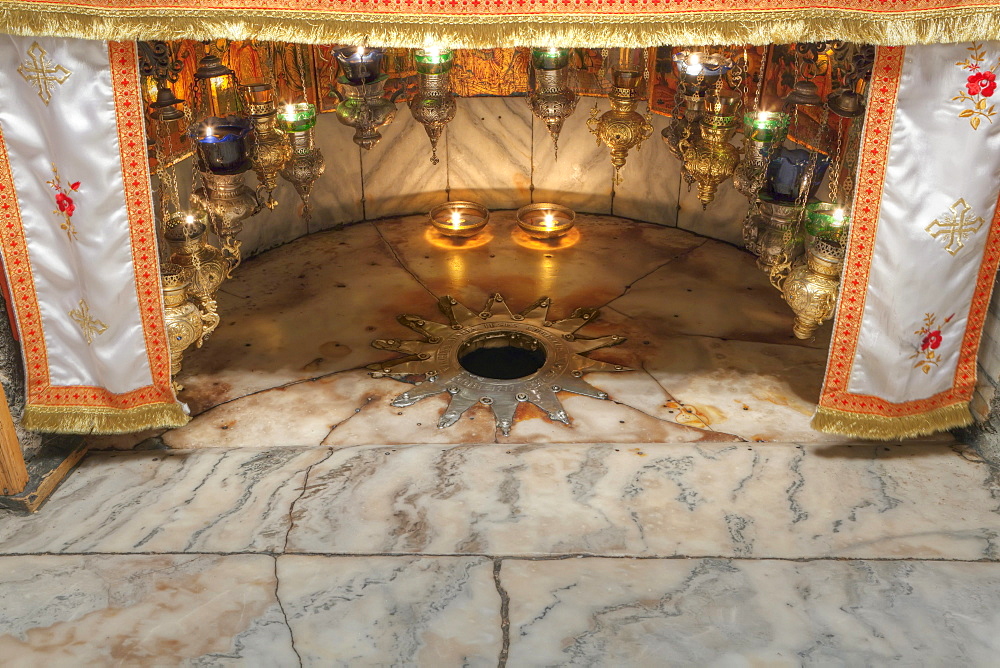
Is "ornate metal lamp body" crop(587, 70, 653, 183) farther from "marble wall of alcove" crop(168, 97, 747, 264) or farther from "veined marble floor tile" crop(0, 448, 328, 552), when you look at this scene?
"veined marble floor tile" crop(0, 448, 328, 552)

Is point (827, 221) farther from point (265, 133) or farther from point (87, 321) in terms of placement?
point (87, 321)

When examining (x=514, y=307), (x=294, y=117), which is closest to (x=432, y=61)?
(x=294, y=117)

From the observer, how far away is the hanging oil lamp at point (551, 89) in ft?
14.8

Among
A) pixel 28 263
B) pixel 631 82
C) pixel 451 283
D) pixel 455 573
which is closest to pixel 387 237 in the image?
pixel 451 283

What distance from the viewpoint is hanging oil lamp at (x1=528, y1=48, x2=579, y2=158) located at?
177 inches

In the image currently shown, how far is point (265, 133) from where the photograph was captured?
4.27m

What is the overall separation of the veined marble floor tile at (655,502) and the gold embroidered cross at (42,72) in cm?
164

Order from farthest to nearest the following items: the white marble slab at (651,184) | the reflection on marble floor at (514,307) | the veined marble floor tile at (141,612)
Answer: the white marble slab at (651,184) → the reflection on marble floor at (514,307) → the veined marble floor tile at (141,612)

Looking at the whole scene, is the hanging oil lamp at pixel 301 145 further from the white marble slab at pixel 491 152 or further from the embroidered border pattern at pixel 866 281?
the embroidered border pattern at pixel 866 281

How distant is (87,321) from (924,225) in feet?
9.68

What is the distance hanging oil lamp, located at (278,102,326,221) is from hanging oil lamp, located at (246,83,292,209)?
11 cm

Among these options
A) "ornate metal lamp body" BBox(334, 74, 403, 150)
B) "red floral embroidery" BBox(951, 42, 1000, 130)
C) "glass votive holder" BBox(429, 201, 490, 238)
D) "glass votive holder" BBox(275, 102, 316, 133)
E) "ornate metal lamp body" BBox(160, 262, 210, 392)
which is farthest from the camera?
"glass votive holder" BBox(429, 201, 490, 238)

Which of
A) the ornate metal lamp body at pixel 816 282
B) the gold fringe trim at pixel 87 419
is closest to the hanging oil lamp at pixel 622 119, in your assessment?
the ornate metal lamp body at pixel 816 282

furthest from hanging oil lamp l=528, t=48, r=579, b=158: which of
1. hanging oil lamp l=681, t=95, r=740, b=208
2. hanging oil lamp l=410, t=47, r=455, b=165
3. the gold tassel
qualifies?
the gold tassel
